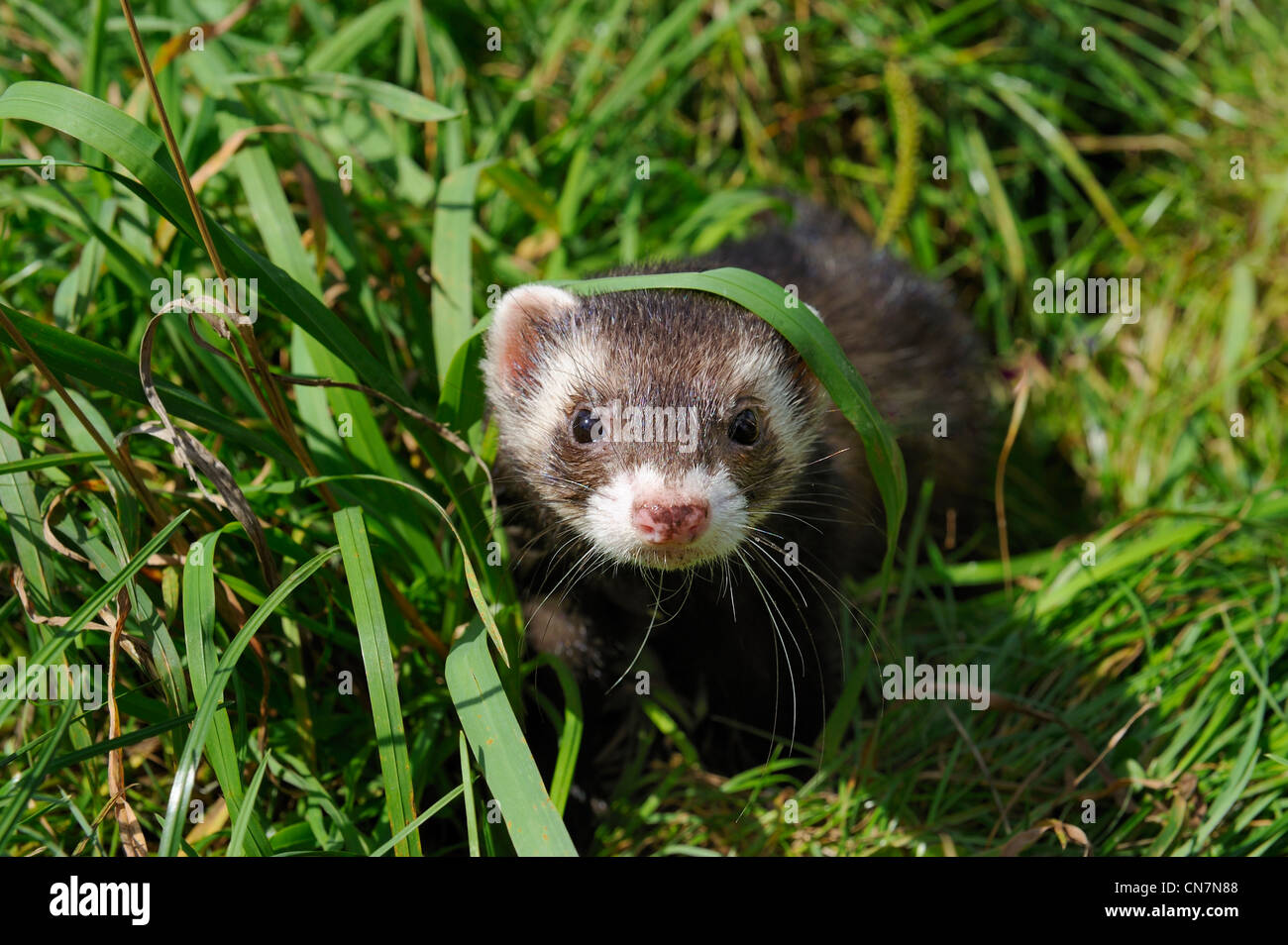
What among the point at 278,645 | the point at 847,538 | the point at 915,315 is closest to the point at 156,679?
the point at 278,645

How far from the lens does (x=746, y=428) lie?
8.64 feet

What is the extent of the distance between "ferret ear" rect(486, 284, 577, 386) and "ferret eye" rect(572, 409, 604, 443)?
0.84 ft

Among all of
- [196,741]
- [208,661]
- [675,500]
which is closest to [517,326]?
[675,500]

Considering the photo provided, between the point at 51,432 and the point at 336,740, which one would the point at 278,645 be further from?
the point at 51,432

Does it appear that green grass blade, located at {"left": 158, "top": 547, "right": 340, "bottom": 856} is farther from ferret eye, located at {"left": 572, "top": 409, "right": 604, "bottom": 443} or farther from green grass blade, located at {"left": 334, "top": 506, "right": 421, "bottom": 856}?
ferret eye, located at {"left": 572, "top": 409, "right": 604, "bottom": 443}

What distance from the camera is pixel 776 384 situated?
9.02 feet

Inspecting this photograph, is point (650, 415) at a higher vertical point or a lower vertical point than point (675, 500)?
higher

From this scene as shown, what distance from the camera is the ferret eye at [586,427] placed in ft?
8.38

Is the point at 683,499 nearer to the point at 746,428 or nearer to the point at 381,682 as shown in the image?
the point at 746,428

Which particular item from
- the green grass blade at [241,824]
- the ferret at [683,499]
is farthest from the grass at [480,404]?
the ferret at [683,499]

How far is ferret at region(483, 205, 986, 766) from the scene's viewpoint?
2.43 m

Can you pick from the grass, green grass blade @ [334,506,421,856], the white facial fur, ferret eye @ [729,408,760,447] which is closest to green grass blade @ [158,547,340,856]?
the grass

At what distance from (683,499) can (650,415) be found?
0.93 feet
